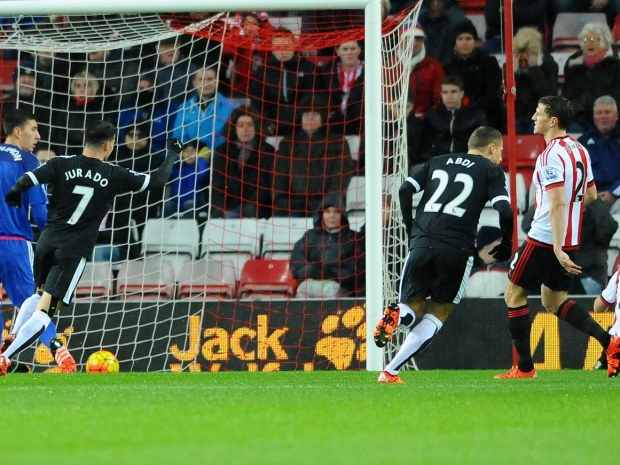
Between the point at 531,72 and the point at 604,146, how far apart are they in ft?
3.41

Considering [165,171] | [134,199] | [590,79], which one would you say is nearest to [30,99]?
[134,199]

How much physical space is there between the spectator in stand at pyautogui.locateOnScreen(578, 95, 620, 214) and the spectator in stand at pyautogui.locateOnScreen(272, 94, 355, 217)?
240 cm

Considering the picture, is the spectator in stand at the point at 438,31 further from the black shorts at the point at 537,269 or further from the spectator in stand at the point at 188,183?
the black shorts at the point at 537,269

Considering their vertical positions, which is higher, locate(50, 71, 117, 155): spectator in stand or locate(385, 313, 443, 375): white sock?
locate(50, 71, 117, 155): spectator in stand

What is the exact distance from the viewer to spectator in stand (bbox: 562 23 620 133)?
12.0m

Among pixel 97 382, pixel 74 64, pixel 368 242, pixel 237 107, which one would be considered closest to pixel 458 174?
pixel 368 242

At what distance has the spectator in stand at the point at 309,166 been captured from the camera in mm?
11070

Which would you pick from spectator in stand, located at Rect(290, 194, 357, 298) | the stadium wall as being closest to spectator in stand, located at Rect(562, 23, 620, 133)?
spectator in stand, located at Rect(290, 194, 357, 298)

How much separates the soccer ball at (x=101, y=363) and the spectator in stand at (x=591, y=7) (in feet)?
20.9

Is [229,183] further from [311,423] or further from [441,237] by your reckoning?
[311,423]

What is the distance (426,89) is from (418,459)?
8.72 m

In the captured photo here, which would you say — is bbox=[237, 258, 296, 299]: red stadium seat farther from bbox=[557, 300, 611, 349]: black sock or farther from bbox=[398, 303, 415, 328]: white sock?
bbox=[398, 303, 415, 328]: white sock

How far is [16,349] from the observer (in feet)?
25.3

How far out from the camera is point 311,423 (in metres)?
4.53
